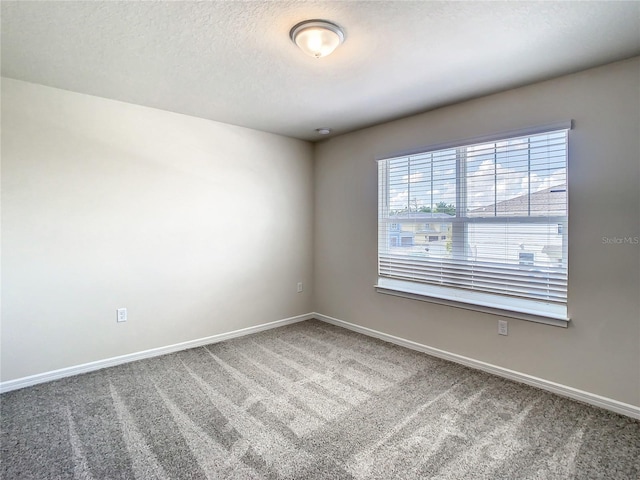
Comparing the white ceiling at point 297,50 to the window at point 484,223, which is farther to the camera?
the window at point 484,223

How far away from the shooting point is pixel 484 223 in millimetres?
2998

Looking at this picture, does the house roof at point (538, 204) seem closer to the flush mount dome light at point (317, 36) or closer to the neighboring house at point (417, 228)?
the neighboring house at point (417, 228)

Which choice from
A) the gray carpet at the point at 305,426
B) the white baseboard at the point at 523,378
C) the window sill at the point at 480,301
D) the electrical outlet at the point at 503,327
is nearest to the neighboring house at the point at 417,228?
the window sill at the point at 480,301

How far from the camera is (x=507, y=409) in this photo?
7.68ft

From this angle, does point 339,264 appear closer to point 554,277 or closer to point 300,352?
point 300,352

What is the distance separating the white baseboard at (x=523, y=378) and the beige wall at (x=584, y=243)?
39 millimetres

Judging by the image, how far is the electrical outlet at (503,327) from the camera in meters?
2.81

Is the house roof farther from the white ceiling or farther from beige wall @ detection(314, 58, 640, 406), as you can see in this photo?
the white ceiling

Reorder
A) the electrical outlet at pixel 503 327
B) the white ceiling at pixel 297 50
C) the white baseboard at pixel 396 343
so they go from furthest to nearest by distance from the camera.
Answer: the electrical outlet at pixel 503 327 → the white baseboard at pixel 396 343 → the white ceiling at pixel 297 50

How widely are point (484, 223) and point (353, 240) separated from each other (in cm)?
153

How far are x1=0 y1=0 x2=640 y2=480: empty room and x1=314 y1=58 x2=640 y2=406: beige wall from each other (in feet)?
0.05

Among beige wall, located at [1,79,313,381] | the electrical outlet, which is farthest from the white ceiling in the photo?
the electrical outlet

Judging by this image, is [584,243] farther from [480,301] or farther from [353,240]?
[353,240]

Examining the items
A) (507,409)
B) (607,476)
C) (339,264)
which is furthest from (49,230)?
(607,476)
